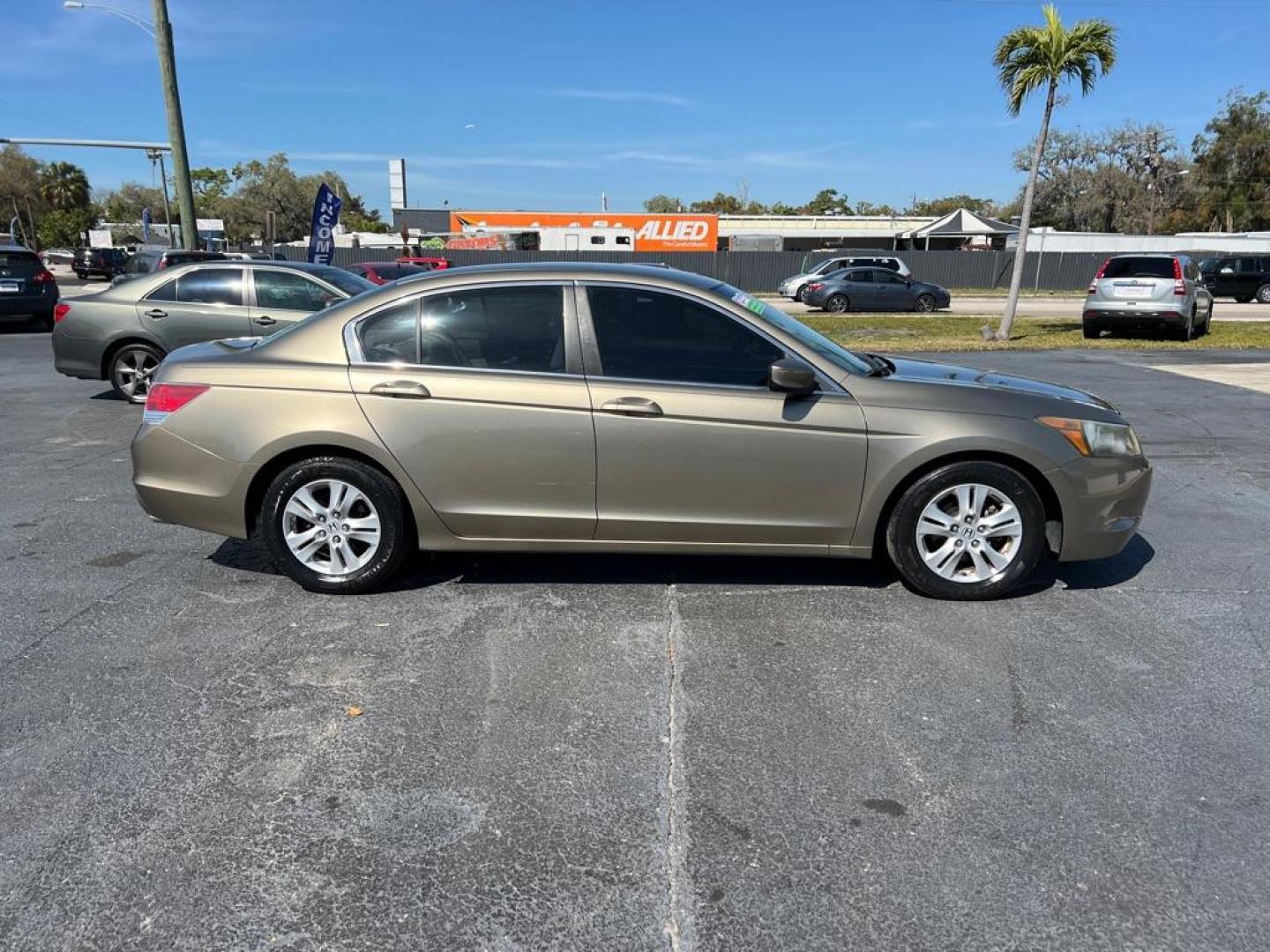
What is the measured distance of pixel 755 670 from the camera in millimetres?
3773

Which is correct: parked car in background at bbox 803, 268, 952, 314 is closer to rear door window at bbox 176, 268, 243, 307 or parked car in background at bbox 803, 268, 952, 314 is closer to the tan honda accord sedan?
rear door window at bbox 176, 268, 243, 307

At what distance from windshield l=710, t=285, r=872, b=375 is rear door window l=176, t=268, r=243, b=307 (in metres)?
7.06

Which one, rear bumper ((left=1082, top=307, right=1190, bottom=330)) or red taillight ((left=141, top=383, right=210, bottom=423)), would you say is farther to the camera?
rear bumper ((left=1082, top=307, right=1190, bottom=330))

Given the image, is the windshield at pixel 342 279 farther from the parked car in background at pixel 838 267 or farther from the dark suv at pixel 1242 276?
the dark suv at pixel 1242 276

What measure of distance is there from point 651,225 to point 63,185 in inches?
2894

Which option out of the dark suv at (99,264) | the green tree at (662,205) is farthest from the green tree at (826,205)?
the dark suv at (99,264)

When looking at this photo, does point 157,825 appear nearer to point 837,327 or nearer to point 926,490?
point 926,490

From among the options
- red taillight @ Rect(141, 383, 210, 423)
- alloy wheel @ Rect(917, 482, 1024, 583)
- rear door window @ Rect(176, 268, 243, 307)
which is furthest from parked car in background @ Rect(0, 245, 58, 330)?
alloy wheel @ Rect(917, 482, 1024, 583)

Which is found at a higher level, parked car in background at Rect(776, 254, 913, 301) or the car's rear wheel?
parked car in background at Rect(776, 254, 913, 301)

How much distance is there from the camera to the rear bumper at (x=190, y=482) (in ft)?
14.8

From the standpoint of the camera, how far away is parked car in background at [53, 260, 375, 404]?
378 inches

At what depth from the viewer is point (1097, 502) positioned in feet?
14.4

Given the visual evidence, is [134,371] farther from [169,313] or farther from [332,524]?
[332,524]

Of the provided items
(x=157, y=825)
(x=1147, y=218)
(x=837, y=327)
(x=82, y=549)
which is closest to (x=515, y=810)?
(x=157, y=825)
